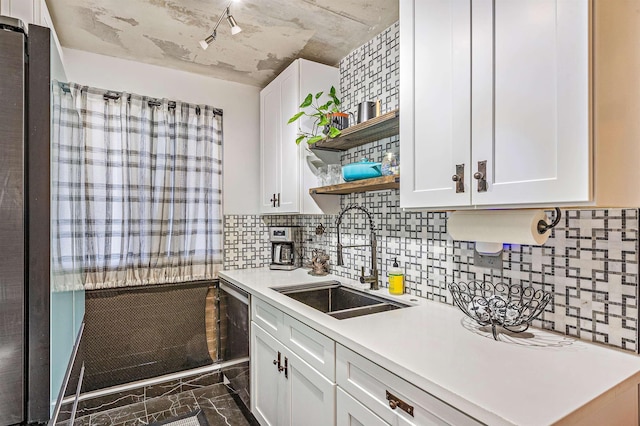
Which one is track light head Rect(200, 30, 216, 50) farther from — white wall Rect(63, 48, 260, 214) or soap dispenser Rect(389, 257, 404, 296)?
soap dispenser Rect(389, 257, 404, 296)

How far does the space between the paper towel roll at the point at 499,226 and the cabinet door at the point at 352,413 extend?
0.73m

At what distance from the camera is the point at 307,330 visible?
1502 millimetres

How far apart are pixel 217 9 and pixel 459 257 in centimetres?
183

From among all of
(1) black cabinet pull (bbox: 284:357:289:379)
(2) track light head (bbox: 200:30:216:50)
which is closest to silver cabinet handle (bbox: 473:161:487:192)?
(1) black cabinet pull (bbox: 284:357:289:379)

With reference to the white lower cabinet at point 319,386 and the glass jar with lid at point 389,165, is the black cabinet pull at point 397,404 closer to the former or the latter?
the white lower cabinet at point 319,386

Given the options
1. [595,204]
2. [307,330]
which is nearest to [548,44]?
[595,204]

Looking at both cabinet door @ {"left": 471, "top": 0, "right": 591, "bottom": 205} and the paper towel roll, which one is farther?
the paper towel roll

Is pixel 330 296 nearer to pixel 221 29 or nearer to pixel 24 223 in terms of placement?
pixel 24 223

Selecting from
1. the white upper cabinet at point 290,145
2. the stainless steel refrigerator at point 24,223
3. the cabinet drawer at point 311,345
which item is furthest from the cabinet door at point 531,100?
the white upper cabinet at point 290,145

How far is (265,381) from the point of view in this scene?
1.95 m

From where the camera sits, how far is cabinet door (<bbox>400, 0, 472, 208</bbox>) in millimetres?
1218

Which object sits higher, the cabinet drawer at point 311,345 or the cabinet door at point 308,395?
the cabinet drawer at point 311,345

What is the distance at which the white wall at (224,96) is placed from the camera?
8.07ft

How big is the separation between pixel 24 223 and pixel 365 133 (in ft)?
5.21
